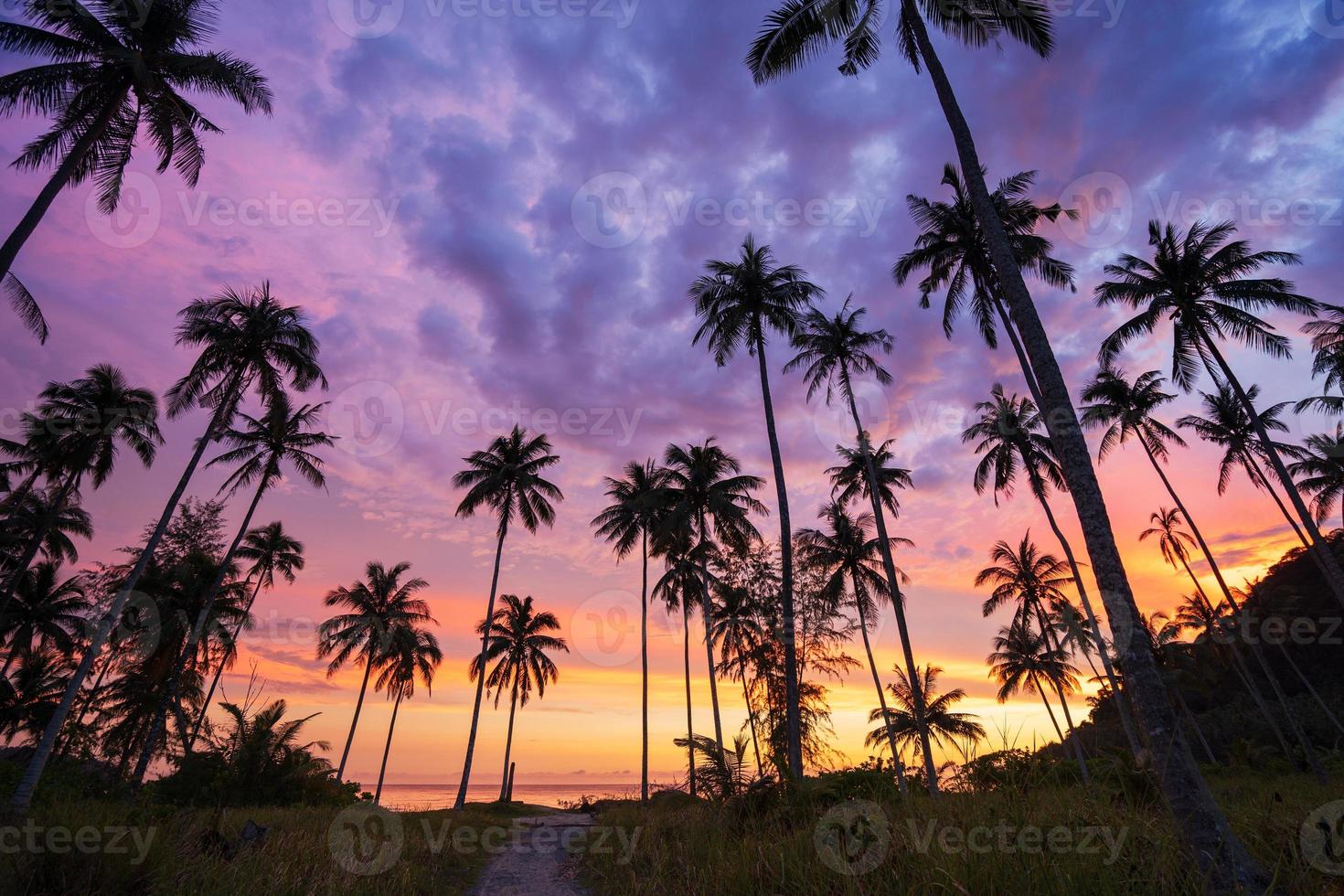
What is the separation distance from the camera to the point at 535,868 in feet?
40.9

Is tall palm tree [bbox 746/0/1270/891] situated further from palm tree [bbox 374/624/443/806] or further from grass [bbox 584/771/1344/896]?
palm tree [bbox 374/624/443/806]

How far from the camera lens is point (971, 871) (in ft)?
11.9

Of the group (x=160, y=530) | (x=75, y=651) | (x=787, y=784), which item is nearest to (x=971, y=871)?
(x=787, y=784)

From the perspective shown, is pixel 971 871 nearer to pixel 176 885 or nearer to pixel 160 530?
pixel 176 885

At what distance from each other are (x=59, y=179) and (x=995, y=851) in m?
19.2

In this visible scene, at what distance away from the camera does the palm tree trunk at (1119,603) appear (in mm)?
4250

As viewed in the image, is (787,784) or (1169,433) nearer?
(787,784)

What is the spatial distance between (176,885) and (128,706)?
29357 mm

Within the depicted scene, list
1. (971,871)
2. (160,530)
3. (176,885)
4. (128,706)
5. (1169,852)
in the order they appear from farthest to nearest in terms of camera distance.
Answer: (128,706)
(160,530)
(176,885)
(1169,852)
(971,871)

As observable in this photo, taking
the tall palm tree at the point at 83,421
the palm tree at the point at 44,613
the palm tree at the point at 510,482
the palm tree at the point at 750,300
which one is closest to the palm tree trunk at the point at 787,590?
the palm tree at the point at 750,300

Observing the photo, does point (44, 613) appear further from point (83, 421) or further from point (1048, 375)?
point (1048, 375)

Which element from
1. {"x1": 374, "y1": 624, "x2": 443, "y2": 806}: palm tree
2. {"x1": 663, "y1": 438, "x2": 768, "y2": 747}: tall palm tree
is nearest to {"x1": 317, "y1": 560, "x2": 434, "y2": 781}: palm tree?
{"x1": 374, "y1": 624, "x2": 443, "y2": 806}: palm tree

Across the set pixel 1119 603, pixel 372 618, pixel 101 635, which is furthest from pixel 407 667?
pixel 1119 603

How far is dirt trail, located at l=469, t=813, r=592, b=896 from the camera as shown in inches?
406
